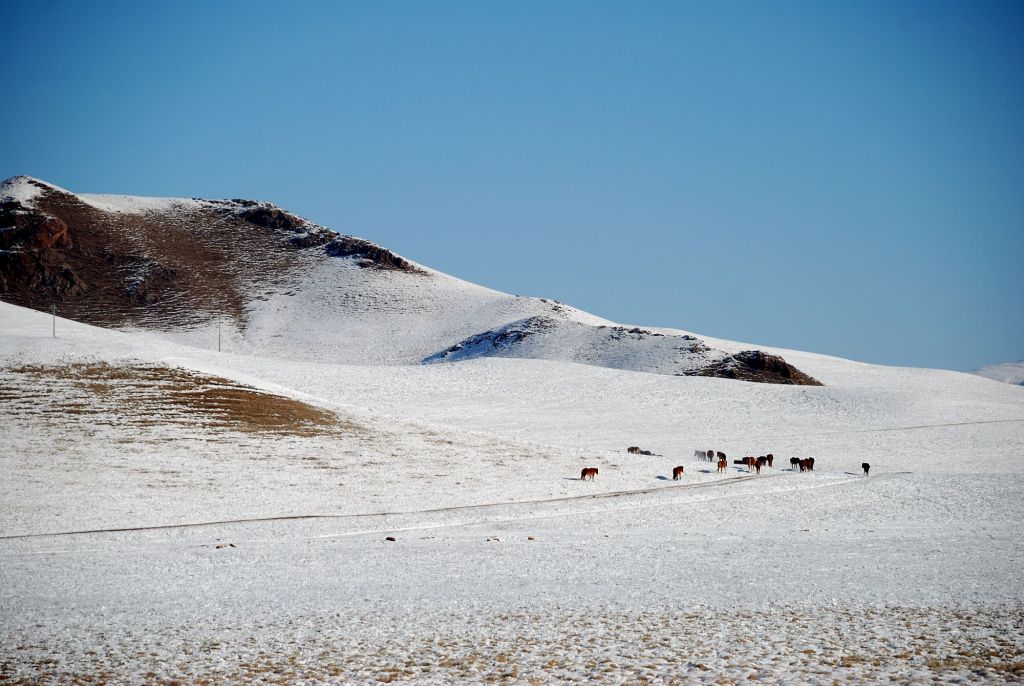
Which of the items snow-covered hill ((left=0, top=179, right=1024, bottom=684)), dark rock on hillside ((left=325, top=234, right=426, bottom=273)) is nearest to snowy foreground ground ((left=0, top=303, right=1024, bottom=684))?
snow-covered hill ((left=0, top=179, right=1024, bottom=684))

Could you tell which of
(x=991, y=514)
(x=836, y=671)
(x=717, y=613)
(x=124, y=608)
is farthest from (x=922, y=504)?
(x=124, y=608)

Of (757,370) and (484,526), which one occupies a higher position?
(757,370)

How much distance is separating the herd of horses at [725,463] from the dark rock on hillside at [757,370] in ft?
195

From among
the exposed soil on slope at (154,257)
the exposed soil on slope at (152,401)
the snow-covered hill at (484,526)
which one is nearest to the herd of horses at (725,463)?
the snow-covered hill at (484,526)

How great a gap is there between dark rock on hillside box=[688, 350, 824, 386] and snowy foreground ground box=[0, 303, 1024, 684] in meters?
48.2

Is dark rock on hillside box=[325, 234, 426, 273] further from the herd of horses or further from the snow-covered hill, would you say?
the herd of horses

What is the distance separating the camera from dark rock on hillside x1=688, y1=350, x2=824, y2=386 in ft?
323

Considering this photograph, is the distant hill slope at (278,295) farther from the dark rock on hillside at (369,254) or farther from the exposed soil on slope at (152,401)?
the exposed soil on slope at (152,401)

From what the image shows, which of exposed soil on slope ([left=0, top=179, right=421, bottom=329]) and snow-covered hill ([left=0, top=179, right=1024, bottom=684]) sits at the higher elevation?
exposed soil on slope ([left=0, top=179, right=421, bottom=329])

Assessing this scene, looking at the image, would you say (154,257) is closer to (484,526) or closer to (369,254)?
(369,254)

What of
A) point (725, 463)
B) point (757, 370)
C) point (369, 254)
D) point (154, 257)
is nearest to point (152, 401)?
point (725, 463)

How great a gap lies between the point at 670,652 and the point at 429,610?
4154mm

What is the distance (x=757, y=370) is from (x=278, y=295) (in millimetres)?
88197

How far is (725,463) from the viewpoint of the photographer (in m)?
35.0
